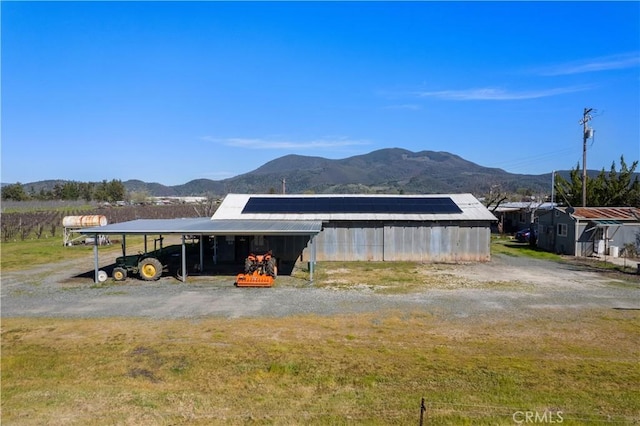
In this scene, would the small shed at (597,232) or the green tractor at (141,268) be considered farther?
the small shed at (597,232)

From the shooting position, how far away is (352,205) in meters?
27.6

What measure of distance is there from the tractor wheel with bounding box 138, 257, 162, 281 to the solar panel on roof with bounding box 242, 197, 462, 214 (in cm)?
789

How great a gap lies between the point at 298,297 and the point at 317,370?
7.05m

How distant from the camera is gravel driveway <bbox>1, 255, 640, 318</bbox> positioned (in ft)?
47.7

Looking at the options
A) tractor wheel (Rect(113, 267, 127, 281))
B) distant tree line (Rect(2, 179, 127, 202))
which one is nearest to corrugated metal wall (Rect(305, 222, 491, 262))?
tractor wheel (Rect(113, 267, 127, 281))

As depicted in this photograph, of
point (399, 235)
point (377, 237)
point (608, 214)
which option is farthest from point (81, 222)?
point (608, 214)

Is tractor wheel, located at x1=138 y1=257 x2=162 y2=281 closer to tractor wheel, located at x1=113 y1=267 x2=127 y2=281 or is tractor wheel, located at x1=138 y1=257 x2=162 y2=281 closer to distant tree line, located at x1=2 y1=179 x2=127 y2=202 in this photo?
tractor wheel, located at x1=113 y1=267 x2=127 y2=281

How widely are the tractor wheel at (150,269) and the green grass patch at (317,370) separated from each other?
6.30 meters

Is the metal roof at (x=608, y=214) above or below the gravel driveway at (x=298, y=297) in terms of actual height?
above

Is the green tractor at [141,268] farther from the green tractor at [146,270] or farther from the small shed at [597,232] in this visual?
the small shed at [597,232]

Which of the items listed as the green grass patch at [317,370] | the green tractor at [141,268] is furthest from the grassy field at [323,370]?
the green tractor at [141,268]

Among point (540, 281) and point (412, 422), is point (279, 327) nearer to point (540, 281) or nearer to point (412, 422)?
point (412, 422)

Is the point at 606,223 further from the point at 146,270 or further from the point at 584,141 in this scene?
the point at 146,270

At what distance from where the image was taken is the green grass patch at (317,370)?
Answer: 25.2 feet
